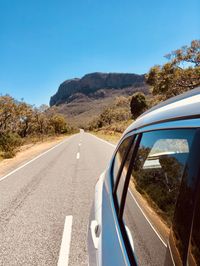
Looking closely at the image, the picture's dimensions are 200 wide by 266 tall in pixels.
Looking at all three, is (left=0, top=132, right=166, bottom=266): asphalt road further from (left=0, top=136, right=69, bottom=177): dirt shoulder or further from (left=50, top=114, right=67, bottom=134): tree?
(left=50, top=114, right=67, bottom=134): tree

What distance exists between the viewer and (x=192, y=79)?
1392 cm

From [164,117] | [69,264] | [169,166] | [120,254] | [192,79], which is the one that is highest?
[192,79]

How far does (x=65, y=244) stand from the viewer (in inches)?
149

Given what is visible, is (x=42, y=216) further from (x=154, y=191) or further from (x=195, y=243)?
(x=195, y=243)

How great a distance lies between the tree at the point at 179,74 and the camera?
45.9ft

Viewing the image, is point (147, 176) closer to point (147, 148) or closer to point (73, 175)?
point (147, 148)

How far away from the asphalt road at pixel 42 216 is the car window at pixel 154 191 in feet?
6.83

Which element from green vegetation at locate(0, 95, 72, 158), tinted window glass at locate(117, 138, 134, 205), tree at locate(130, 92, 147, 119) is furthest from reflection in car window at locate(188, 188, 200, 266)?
tree at locate(130, 92, 147, 119)

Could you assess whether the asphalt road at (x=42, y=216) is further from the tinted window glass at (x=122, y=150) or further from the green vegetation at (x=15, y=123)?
the green vegetation at (x=15, y=123)

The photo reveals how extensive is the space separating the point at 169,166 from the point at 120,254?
58 cm

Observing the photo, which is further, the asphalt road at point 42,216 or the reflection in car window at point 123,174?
the asphalt road at point 42,216

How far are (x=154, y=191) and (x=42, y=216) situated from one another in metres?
4.14

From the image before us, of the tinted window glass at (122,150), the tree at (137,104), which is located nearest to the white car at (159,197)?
the tinted window glass at (122,150)

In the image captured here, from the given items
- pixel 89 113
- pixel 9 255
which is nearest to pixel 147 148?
pixel 9 255
